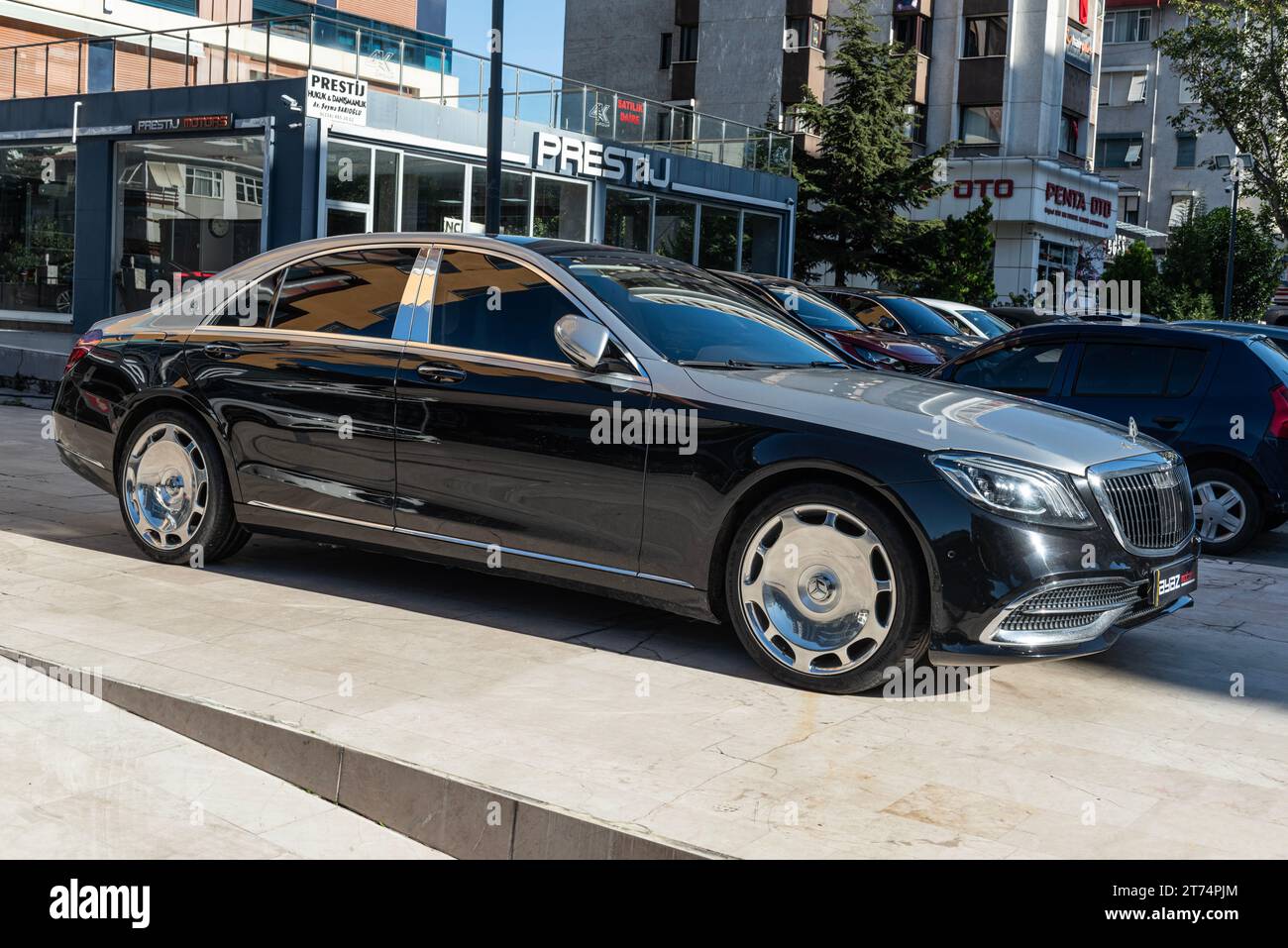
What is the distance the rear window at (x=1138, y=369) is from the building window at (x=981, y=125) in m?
38.6

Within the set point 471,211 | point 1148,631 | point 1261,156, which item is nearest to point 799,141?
point 1261,156

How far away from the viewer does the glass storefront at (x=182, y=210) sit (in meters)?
21.0

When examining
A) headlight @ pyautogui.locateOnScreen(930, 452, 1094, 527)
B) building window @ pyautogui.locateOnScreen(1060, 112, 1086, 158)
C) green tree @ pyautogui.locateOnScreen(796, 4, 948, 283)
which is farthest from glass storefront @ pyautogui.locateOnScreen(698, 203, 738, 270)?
headlight @ pyautogui.locateOnScreen(930, 452, 1094, 527)

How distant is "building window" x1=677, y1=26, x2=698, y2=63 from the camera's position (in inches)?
1879

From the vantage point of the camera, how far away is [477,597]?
20.6ft

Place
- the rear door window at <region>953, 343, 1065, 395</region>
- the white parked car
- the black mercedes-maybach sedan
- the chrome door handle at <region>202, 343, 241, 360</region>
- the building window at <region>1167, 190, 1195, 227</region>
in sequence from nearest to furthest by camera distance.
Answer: the black mercedes-maybach sedan
the chrome door handle at <region>202, 343, 241, 360</region>
the rear door window at <region>953, 343, 1065, 395</region>
the white parked car
the building window at <region>1167, 190, 1195, 227</region>

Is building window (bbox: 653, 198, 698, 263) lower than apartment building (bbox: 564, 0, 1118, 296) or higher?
Answer: lower

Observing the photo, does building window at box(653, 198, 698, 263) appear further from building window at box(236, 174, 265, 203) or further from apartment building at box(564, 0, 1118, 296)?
apartment building at box(564, 0, 1118, 296)

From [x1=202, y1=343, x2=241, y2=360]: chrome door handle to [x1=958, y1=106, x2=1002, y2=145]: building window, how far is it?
42749mm

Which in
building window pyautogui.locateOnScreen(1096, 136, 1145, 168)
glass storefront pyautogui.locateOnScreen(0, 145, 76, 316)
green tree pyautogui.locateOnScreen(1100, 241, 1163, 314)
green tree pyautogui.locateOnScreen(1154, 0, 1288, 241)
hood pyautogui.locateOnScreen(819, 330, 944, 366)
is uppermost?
building window pyautogui.locateOnScreen(1096, 136, 1145, 168)

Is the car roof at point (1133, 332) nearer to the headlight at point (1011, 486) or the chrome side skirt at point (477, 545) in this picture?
the headlight at point (1011, 486)

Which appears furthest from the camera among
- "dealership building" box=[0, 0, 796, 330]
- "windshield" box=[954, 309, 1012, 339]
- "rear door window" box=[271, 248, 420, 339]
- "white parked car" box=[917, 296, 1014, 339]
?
"dealership building" box=[0, 0, 796, 330]

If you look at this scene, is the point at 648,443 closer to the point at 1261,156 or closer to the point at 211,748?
the point at 211,748
